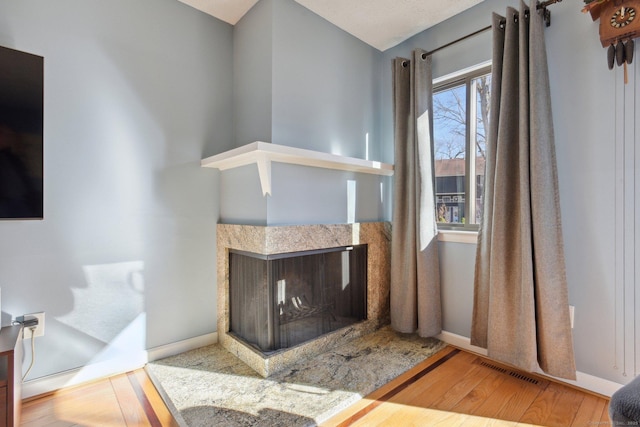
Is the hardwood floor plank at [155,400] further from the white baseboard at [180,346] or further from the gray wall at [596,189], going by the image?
the gray wall at [596,189]

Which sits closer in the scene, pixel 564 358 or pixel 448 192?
pixel 564 358

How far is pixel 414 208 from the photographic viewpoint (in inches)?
91.6

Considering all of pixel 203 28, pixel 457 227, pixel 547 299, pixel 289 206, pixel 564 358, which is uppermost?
pixel 203 28

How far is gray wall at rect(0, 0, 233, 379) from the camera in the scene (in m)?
1.63

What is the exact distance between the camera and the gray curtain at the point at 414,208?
7.45 feet

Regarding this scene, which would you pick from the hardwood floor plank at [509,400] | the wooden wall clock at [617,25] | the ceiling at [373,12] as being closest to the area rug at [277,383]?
the hardwood floor plank at [509,400]

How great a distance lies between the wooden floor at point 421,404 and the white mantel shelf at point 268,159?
1298 mm

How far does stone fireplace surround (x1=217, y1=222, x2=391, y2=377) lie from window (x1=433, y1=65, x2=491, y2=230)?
55 centimetres

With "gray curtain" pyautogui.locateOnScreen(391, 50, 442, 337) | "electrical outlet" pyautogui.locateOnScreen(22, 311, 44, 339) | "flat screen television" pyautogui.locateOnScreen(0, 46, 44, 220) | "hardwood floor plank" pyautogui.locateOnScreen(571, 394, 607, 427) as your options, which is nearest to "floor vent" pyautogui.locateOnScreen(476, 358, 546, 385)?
"hardwood floor plank" pyautogui.locateOnScreen(571, 394, 607, 427)

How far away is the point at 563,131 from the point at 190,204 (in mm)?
2388

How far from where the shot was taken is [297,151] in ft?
6.06

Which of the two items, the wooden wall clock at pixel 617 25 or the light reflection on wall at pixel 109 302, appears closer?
the wooden wall clock at pixel 617 25

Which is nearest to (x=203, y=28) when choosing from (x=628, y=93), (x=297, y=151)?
(x=297, y=151)

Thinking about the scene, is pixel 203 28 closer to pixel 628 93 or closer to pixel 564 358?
pixel 628 93
